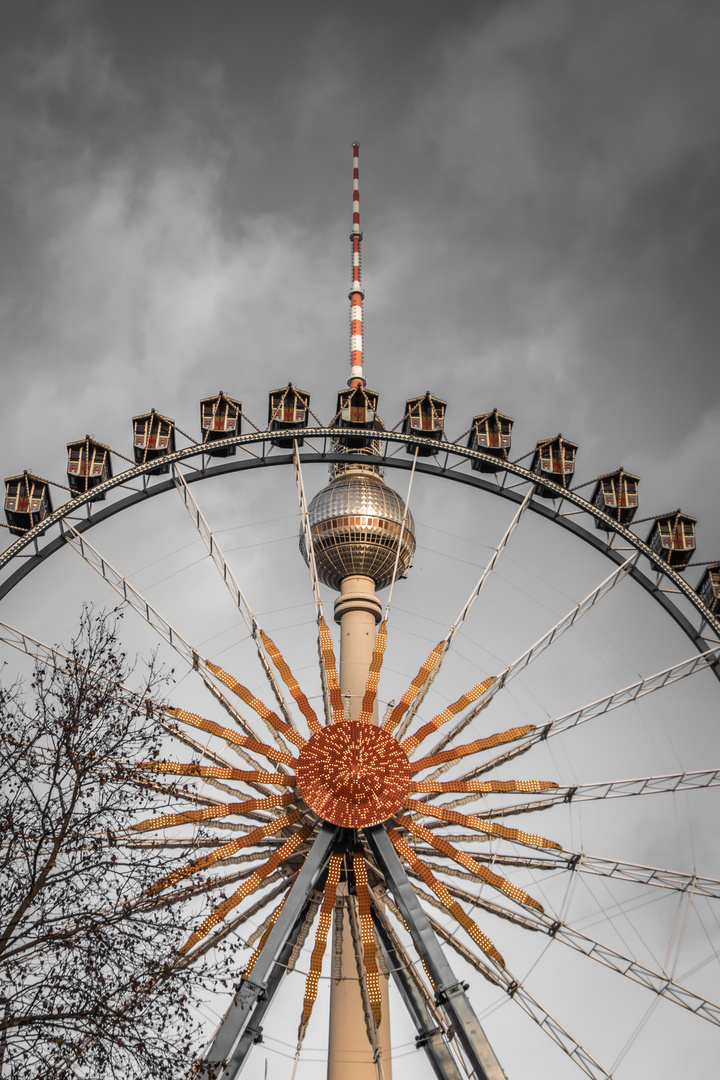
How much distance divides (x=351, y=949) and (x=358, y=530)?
1151 centimetres

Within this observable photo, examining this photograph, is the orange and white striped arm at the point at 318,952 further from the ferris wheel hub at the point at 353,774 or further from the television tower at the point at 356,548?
the television tower at the point at 356,548

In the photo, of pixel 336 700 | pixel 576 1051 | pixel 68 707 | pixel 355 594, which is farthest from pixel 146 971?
pixel 355 594

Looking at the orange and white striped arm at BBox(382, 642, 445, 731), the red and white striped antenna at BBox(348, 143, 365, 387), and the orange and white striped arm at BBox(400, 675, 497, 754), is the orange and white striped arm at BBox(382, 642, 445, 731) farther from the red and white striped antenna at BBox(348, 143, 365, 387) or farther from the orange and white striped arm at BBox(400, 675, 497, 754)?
the red and white striped antenna at BBox(348, 143, 365, 387)

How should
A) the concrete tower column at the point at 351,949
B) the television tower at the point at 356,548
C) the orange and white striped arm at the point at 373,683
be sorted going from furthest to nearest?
the television tower at the point at 356,548, the concrete tower column at the point at 351,949, the orange and white striped arm at the point at 373,683

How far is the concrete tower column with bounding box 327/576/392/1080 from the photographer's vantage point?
22219 mm

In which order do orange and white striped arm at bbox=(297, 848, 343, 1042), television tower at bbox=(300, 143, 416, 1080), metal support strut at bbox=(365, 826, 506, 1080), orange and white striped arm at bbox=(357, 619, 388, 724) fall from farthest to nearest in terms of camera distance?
television tower at bbox=(300, 143, 416, 1080)
orange and white striped arm at bbox=(357, 619, 388, 724)
orange and white striped arm at bbox=(297, 848, 343, 1042)
metal support strut at bbox=(365, 826, 506, 1080)

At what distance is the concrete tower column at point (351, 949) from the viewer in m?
22.2

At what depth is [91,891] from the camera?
1200cm

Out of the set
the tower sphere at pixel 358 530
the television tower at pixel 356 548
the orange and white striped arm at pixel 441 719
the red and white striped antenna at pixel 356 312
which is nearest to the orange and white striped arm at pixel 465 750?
the orange and white striped arm at pixel 441 719

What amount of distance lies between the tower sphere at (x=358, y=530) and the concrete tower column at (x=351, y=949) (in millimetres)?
722

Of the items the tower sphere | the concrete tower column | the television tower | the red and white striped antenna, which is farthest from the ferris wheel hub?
the red and white striped antenna

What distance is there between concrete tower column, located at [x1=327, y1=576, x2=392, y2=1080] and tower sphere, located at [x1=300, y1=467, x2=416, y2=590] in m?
0.72

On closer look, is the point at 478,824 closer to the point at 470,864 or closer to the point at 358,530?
the point at 470,864

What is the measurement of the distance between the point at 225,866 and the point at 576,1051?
666 centimetres
